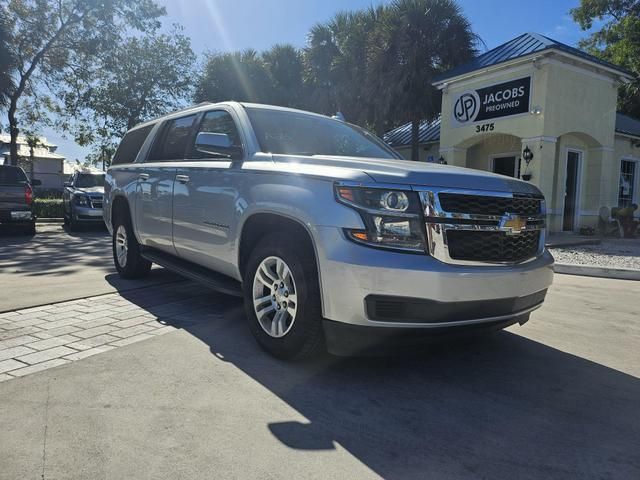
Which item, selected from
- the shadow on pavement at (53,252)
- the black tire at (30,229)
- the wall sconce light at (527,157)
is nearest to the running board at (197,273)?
the shadow on pavement at (53,252)

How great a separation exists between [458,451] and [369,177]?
1.57 m

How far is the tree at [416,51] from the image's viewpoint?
16.6 m

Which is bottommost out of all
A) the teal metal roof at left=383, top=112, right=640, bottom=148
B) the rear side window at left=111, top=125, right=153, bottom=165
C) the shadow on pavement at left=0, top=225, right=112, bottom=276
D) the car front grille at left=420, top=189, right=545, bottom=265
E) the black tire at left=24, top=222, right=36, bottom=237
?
the shadow on pavement at left=0, top=225, right=112, bottom=276

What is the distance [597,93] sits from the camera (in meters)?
14.4

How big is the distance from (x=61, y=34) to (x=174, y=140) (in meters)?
17.2

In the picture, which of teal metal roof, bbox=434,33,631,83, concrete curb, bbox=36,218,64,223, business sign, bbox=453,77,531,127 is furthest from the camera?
concrete curb, bbox=36,218,64,223

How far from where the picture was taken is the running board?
415cm

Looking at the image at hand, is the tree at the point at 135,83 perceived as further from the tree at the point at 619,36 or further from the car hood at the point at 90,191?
the tree at the point at 619,36

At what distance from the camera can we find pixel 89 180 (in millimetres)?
14859

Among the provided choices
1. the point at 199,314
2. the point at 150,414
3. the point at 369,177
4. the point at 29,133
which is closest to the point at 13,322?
the point at 199,314

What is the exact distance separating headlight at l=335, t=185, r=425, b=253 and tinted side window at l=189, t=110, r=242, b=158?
1573mm

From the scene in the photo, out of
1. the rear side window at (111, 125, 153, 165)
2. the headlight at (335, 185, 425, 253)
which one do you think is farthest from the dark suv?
the headlight at (335, 185, 425, 253)

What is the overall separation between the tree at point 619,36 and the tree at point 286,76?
43.9 feet

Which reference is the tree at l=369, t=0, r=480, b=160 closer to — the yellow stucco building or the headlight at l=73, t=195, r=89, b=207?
the yellow stucco building
